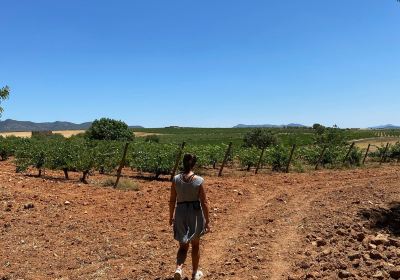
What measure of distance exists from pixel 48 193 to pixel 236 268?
24.6ft

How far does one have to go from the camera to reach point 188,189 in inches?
229

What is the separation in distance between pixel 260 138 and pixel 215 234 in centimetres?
2983

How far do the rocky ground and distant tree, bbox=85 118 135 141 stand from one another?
1350 inches

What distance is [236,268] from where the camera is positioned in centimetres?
653

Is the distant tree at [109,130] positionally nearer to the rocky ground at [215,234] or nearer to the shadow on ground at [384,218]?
the rocky ground at [215,234]

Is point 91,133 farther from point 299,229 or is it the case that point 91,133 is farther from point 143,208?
point 299,229

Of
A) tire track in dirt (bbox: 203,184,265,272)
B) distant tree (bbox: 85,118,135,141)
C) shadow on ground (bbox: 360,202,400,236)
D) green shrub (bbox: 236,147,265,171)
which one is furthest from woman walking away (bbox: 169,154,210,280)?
distant tree (bbox: 85,118,135,141)

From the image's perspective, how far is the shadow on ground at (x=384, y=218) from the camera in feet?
30.3

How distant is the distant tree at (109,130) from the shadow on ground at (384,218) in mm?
39064

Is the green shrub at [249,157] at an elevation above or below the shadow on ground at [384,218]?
above

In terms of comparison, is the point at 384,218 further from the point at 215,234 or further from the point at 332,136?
the point at 332,136

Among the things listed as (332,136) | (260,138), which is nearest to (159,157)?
(332,136)

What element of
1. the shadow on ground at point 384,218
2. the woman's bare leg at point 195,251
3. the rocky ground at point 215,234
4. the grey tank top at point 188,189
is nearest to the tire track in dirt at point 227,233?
the rocky ground at point 215,234

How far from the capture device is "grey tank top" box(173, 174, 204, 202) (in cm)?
582
